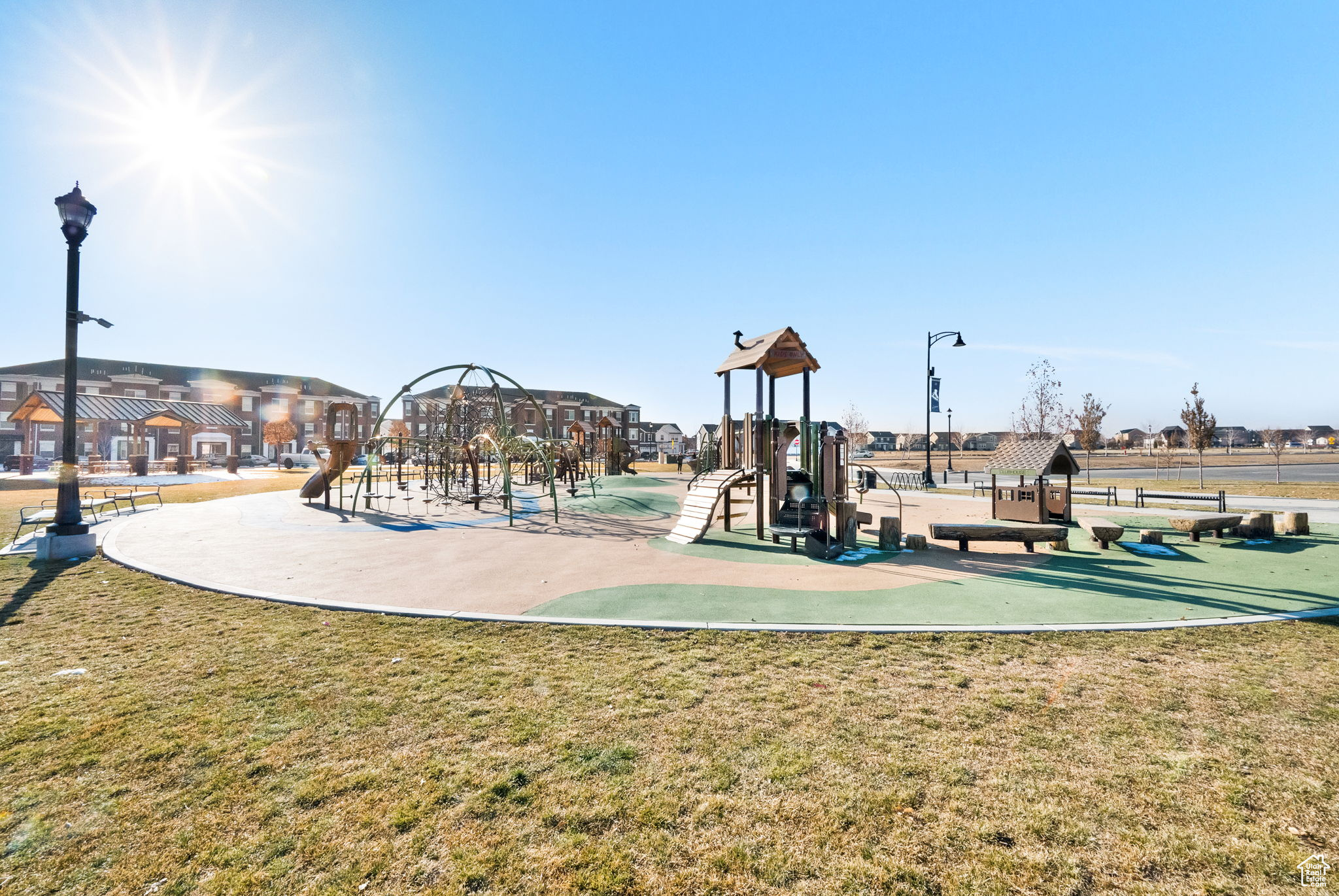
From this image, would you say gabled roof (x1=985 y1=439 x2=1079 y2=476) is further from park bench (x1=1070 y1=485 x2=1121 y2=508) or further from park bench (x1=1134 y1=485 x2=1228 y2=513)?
park bench (x1=1070 y1=485 x2=1121 y2=508)

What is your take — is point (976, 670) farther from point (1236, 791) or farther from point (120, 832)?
point (120, 832)

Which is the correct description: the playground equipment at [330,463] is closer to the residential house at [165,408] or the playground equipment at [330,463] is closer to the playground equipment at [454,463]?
the playground equipment at [454,463]

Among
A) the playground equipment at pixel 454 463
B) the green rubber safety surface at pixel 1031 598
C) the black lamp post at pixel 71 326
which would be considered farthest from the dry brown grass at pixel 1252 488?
the black lamp post at pixel 71 326

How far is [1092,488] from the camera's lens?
26000 millimetres

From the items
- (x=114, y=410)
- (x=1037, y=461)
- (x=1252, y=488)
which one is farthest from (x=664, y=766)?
(x=114, y=410)

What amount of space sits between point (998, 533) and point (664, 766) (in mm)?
10195

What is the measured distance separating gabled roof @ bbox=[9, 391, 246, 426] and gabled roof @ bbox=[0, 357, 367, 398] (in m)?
31.6

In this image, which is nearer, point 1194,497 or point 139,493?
point 1194,497

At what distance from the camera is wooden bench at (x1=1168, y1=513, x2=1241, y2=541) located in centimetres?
1211

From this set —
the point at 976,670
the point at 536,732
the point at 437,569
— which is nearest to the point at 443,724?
the point at 536,732

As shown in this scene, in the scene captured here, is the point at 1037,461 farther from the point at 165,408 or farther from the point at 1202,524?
the point at 165,408

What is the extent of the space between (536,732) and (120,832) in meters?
2.10

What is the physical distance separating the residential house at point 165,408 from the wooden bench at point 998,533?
48.5 meters

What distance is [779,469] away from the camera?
41.3 ft
